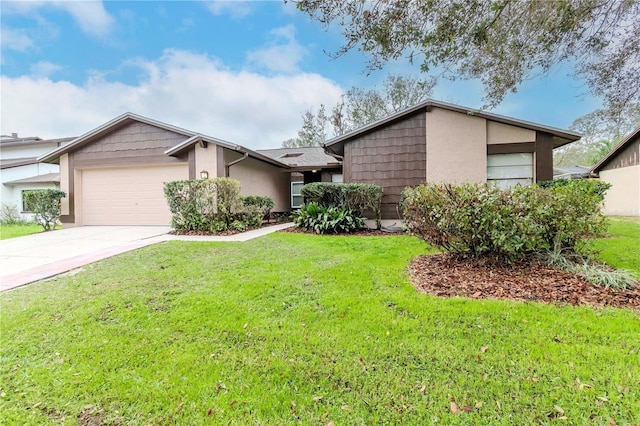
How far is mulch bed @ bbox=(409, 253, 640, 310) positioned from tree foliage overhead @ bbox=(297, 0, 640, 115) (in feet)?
10.9

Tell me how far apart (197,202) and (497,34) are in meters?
8.49

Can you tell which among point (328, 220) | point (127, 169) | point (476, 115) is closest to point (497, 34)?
point (476, 115)

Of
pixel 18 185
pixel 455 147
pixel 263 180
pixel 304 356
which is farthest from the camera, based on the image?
pixel 18 185

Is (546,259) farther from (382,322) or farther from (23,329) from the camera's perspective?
(23,329)

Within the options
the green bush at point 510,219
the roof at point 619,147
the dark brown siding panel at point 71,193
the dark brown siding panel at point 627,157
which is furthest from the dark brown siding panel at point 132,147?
the dark brown siding panel at point 627,157

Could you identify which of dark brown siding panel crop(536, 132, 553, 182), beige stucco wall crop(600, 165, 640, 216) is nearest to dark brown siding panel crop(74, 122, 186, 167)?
dark brown siding panel crop(536, 132, 553, 182)

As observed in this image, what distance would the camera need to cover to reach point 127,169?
11.5m


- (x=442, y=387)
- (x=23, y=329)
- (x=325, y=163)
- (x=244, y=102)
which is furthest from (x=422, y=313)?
(x=244, y=102)

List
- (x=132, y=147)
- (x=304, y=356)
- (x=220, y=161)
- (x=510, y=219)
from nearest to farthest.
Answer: (x=304, y=356)
(x=510, y=219)
(x=220, y=161)
(x=132, y=147)

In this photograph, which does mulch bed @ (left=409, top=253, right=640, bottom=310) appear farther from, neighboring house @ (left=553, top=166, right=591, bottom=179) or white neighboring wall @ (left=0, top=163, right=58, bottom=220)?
neighboring house @ (left=553, top=166, right=591, bottom=179)

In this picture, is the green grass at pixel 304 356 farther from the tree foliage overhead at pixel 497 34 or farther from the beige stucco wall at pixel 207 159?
the beige stucco wall at pixel 207 159

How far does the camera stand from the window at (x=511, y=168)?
902 centimetres

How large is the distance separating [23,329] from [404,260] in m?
5.17

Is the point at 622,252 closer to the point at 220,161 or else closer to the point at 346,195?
the point at 346,195
